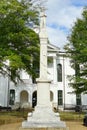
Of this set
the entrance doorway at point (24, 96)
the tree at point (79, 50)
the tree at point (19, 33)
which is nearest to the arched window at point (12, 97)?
the entrance doorway at point (24, 96)

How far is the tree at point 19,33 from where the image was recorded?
26.4 m

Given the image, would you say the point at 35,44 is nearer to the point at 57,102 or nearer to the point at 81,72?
the point at 81,72

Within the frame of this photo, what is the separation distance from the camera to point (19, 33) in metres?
27.1

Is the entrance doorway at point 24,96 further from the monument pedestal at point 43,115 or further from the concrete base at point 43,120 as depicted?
the concrete base at point 43,120

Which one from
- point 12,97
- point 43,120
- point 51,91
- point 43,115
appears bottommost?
point 43,120

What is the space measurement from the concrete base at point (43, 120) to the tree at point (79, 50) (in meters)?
13.9

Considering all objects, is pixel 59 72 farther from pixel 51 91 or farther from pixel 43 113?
pixel 43 113

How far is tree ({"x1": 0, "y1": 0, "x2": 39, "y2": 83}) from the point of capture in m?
26.4

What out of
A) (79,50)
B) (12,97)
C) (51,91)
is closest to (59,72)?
(51,91)

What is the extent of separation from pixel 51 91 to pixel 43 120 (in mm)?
30351

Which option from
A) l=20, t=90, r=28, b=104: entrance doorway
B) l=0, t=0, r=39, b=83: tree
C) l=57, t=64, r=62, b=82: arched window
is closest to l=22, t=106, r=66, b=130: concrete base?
l=0, t=0, r=39, b=83: tree

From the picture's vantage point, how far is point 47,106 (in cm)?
1986

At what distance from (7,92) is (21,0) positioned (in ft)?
75.4

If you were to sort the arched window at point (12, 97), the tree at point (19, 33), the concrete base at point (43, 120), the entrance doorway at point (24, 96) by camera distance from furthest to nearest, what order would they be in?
the entrance doorway at point (24, 96) → the arched window at point (12, 97) → the tree at point (19, 33) → the concrete base at point (43, 120)
